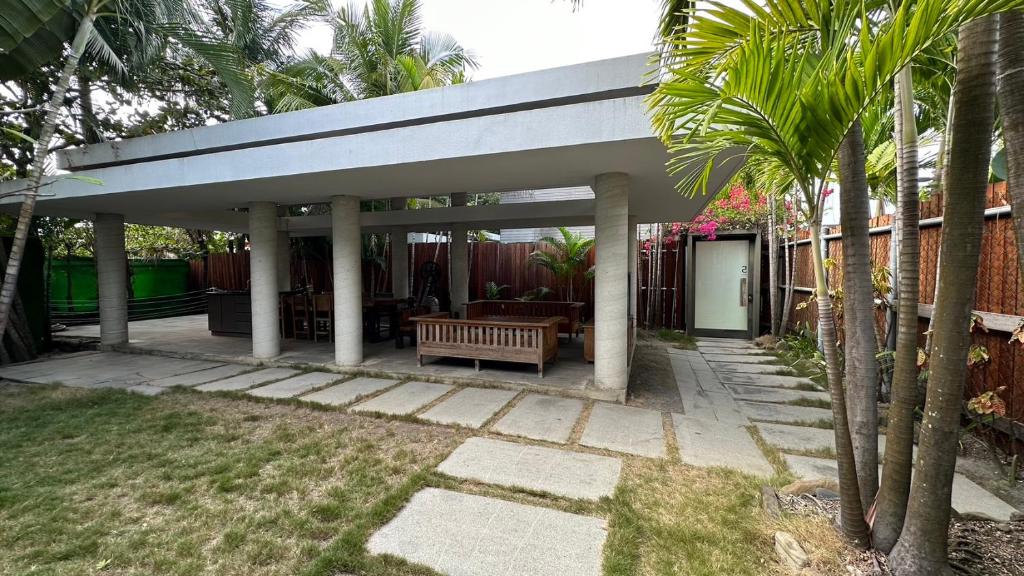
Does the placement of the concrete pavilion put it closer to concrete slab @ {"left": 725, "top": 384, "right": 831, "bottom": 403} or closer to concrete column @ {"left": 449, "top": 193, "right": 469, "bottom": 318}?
concrete column @ {"left": 449, "top": 193, "right": 469, "bottom": 318}

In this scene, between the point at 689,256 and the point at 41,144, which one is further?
the point at 689,256

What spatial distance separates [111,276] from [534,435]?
9.19 meters

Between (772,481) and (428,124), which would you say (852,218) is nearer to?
(772,481)

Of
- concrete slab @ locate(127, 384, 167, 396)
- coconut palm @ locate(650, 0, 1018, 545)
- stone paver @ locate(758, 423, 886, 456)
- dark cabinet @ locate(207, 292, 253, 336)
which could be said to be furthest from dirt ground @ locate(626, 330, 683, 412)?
dark cabinet @ locate(207, 292, 253, 336)

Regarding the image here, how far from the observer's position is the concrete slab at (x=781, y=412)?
14.2ft

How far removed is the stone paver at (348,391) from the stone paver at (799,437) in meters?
4.36

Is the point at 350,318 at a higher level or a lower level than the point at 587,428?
higher

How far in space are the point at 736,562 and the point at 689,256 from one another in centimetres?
835

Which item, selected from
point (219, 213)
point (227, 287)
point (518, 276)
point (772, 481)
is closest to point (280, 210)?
point (219, 213)

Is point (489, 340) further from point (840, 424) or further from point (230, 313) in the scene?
point (230, 313)

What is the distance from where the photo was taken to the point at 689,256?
376 inches

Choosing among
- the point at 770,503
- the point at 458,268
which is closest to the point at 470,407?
the point at 770,503

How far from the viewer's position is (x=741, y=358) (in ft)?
24.0

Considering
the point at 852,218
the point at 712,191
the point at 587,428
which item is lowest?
the point at 587,428
